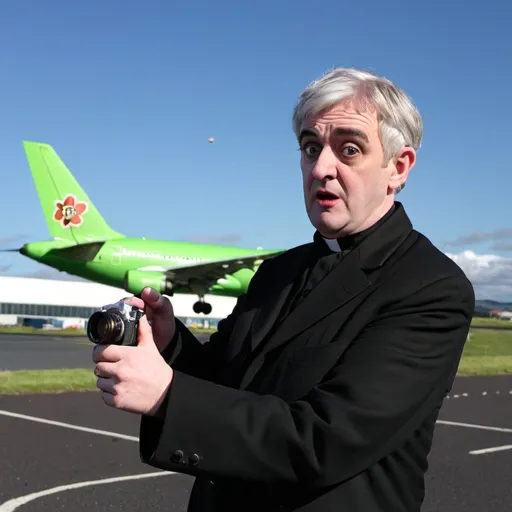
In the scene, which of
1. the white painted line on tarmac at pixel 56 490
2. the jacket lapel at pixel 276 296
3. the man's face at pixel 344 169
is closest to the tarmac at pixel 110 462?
the white painted line on tarmac at pixel 56 490

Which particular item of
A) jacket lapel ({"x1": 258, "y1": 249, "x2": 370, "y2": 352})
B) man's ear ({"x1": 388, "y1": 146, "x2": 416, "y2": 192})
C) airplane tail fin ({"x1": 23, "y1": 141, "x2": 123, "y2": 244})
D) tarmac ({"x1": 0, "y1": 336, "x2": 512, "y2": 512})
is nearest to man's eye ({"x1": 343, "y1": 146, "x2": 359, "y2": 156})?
man's ear ({"x1": 388, "y1": 146, "x2": 416, "y2": 192})

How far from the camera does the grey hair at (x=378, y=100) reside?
1487 millimetres

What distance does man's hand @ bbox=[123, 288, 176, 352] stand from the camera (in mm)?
1628

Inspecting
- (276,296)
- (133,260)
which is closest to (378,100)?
(276,296)

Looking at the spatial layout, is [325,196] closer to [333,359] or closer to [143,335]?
[333,359]

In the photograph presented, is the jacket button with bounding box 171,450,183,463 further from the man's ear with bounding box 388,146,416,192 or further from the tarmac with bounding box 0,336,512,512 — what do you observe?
the tarmac with bounding box 0,336,512,512

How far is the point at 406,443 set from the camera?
1401 millimetres

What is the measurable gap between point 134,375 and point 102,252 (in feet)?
101

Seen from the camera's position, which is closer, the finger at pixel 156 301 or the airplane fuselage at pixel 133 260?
the finger at pixel 156 301

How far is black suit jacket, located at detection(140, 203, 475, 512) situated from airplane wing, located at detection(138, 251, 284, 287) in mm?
28644

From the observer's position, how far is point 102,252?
31.3 metres

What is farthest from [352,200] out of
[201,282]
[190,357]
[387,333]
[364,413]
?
[201,282]

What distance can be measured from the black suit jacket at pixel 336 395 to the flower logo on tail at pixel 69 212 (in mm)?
31921

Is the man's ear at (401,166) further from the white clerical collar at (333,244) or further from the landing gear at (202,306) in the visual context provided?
the landing gear at (202,306)
